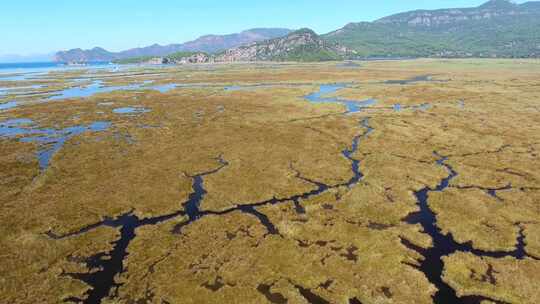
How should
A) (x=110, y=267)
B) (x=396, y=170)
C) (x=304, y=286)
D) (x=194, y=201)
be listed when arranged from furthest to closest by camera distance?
1. (x=396, y=170)
2. (x=194, y=201)
3. (x=110, y=267)
4. (x=304, y=286)

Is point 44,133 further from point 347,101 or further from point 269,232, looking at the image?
point 347,101

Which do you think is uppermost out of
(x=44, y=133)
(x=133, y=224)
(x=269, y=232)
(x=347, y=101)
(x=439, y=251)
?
(x=347, y=101)

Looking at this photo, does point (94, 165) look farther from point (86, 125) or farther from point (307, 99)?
point (307, 99)

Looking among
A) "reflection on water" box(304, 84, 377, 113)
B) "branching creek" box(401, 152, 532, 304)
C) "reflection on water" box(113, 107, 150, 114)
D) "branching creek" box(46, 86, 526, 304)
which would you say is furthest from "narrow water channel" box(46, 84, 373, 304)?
"reflection on water" box(113, 107, 150, 114)

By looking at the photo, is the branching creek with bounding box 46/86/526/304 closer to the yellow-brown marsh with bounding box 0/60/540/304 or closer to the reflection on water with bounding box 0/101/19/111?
the yellow-brown marsh with bounding box 0/60/540/304

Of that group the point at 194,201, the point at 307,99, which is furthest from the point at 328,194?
the point at 307,99

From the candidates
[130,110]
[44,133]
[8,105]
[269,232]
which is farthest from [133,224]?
[8,105]

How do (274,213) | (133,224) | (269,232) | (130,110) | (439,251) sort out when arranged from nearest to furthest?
(439,251)
(269,232)
(133,224)
(274,213)
(130,110)
